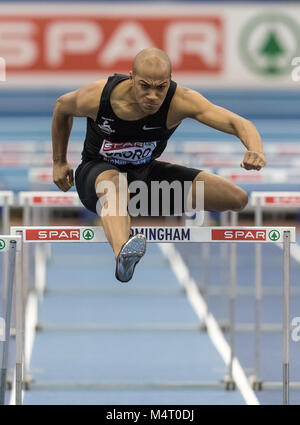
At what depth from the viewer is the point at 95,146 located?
16.1 feet

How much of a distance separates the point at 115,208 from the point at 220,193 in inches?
24.6

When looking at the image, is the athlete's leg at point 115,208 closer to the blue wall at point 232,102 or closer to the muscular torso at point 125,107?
the muscular torso at point 125,107

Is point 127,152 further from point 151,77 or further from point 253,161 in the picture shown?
point 253,161

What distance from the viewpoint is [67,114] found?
4910 millimetres

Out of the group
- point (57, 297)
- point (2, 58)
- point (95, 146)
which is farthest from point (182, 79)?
point (95, 146)

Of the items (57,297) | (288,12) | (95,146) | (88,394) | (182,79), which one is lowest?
(88,394)

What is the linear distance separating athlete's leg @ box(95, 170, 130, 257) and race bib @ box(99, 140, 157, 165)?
5.1 inches

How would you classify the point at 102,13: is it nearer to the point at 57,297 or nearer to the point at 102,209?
the point at 57,297

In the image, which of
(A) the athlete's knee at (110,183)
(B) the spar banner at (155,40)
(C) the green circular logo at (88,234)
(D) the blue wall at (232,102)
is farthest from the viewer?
(D) the blue wall at (232,102)

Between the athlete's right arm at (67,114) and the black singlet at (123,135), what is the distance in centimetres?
5

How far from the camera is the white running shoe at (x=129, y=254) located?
4.35 metres

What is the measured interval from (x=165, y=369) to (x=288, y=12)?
1222 cm

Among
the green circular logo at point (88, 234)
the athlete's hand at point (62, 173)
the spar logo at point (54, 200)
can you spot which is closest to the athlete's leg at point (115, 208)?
the green circular logo at point (88, 234)

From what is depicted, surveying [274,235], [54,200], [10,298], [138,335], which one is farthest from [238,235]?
[138,335]
